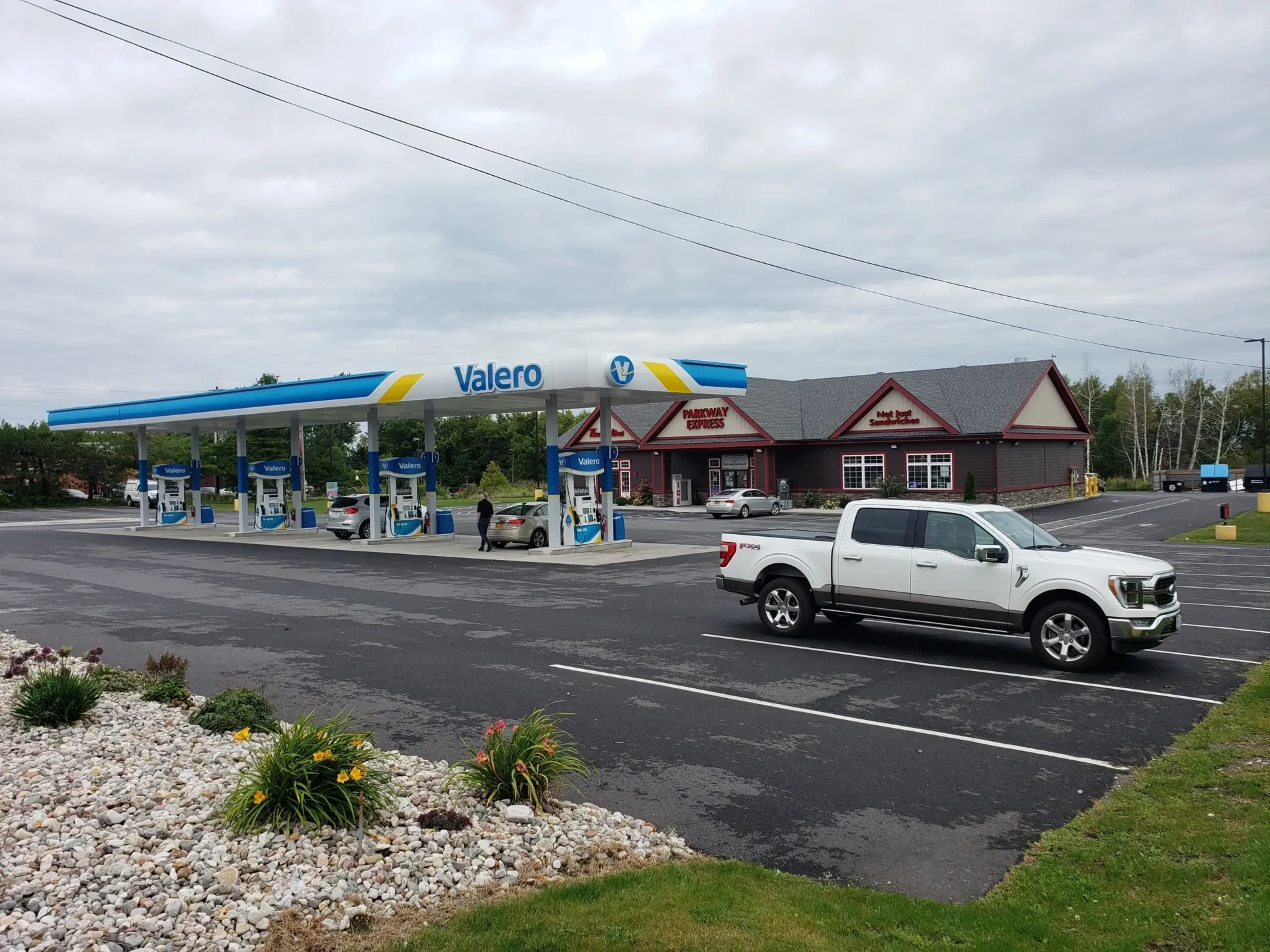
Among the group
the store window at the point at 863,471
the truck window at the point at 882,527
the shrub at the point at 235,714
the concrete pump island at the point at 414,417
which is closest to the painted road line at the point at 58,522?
the concrete pump island at the point at 414,417

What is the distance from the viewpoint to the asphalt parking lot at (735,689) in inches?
253

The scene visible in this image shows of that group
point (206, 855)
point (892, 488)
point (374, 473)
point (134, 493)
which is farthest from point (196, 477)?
point (206, 855)

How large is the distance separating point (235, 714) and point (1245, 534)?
28.9m

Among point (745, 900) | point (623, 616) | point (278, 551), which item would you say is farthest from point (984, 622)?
point (278, 551)

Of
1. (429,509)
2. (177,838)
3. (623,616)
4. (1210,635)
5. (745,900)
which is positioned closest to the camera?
(745,900)

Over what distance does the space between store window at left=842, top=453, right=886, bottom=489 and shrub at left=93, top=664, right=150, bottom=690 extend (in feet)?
130

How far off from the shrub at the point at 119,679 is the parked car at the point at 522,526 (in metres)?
17.7

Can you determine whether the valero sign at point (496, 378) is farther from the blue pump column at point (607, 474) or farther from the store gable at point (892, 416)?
the store gable at point (892, 416)

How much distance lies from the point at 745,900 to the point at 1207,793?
3.82 m

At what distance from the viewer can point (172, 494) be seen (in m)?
44.5

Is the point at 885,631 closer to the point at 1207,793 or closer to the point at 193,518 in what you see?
the point at 1207,793

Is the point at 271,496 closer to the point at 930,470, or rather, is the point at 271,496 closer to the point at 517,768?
the point at 930,470

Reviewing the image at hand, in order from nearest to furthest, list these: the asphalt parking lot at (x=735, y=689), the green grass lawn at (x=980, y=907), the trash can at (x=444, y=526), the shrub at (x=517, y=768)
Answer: the green grass lawn at (x=980, y=907) → the shrub at (x=517, y=768) → the asphalt parking lot at (x=735, y=689) → the trash can at (x=444, y=526)

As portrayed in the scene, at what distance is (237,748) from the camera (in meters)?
7.30
